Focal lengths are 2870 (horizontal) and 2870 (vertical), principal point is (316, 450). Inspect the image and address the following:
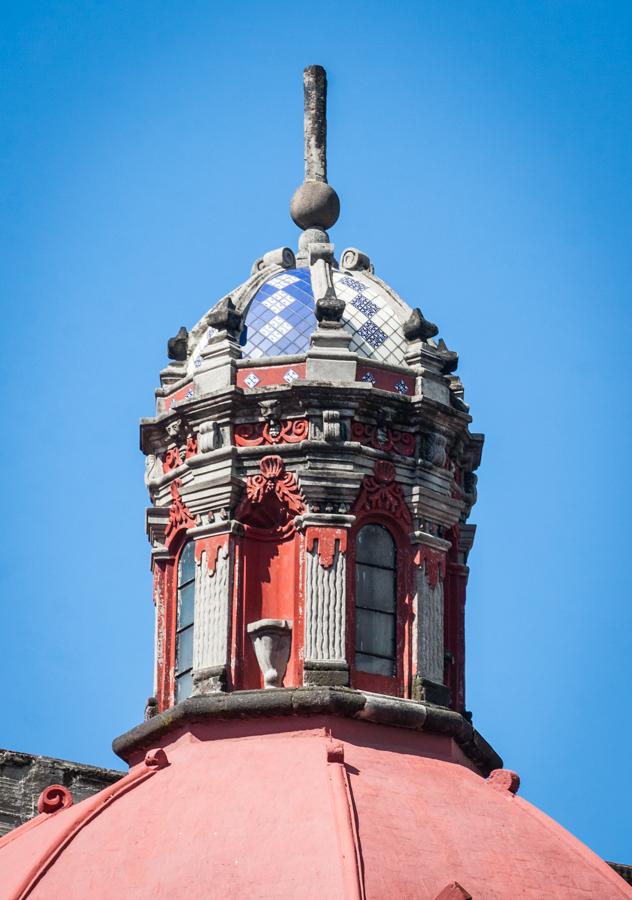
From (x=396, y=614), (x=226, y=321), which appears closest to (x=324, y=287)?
(x=226, y=321)

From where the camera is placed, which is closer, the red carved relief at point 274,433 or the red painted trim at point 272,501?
the red painted trim at point 272,501

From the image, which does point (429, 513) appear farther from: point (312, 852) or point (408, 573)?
point (312, 852)

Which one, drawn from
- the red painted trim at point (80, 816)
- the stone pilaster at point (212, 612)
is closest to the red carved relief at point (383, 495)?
the stone pilaster at point (212, 612)

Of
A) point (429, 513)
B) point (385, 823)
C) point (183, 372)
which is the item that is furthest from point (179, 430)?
point (385, 823)

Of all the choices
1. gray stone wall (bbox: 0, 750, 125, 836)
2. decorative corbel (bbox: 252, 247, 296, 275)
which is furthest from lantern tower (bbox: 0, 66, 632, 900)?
gray stone wall (bbox: 0, 750, 125, 836)

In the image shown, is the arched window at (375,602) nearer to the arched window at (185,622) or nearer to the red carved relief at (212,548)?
the red carved relief at (212,548)

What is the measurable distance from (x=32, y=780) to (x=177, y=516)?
458 centimetres

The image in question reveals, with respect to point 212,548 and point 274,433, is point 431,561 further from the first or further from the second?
point 212,548

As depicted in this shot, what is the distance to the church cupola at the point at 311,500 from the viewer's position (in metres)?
30.3

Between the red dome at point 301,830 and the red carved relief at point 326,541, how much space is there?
1.81 metres

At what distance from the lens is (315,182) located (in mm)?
33438

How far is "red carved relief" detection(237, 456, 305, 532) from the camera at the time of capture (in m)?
30.6

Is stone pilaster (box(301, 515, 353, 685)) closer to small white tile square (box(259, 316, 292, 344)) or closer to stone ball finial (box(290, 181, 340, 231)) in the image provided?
small white tile square (box(259, 316, 292, 344))

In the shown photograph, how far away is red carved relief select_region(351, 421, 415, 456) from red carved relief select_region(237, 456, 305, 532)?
0.88 metres
